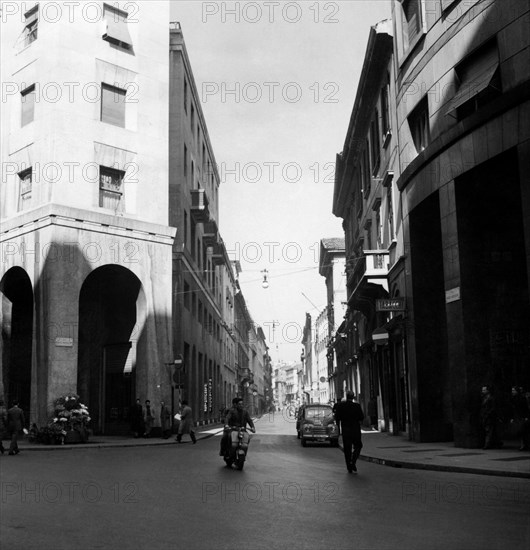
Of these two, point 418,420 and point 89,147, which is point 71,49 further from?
point 418,420

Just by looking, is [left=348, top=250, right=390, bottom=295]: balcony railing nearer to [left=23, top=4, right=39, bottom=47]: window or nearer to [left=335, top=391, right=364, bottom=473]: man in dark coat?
[left=335, top=391, right=364, bottom=473]: man in dark coat

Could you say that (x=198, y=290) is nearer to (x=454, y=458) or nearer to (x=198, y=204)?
(x=198, y=204)

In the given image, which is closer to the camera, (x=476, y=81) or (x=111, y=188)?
(x=476, y=81)

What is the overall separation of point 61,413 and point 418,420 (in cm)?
1289

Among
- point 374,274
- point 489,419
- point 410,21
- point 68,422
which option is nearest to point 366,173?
point 374,274

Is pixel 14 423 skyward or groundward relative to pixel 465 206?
groundward

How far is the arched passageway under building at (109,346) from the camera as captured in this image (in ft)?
108

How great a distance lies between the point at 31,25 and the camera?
3167 cm

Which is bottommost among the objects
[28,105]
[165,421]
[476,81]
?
[165,421]

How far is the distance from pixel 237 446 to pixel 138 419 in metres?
14.9

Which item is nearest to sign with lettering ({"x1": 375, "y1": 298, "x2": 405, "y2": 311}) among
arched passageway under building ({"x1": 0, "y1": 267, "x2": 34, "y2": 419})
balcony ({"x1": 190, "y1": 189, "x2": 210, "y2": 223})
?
arched passageway under building ({"x1": 0, "y1": 267, "x2": 34, "y2": 419})

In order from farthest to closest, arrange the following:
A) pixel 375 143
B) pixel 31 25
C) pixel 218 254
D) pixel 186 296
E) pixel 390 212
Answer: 1. pixel 218 254
2. pixel 186 296
3. pixel 375 143
4. pixel 31 25
5. pixel 390 212

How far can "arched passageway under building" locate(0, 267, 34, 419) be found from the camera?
31.2 metres

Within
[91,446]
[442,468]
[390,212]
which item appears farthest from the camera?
[390,212]
